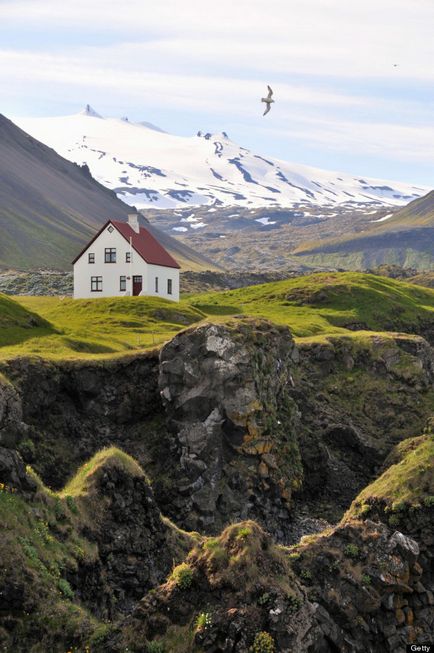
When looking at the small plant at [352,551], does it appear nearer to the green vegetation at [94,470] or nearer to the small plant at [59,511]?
the green vegetation at [94,470]

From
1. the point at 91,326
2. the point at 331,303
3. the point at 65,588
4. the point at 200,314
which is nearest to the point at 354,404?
the point at 91,326

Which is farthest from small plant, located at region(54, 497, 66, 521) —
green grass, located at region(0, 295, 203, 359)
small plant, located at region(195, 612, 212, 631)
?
green grass, located at region(0, 295, 203, 359)

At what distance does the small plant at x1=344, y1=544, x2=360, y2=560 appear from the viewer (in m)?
34.3

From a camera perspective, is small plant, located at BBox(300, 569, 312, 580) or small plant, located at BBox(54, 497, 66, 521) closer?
small plant, located at BBox(300, 569, 312, 580)

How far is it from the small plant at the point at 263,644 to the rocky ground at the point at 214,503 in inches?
2.4

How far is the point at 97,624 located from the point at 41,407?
3285cm

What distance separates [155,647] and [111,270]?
87199 mm

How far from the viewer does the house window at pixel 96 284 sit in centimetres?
11294

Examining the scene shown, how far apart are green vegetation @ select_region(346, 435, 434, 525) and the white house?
72.0 m

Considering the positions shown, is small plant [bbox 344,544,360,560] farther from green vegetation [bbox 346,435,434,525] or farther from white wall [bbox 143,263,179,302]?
white wall [bbox 143,263,179,302]

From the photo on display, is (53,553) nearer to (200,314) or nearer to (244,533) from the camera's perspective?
(244,533)

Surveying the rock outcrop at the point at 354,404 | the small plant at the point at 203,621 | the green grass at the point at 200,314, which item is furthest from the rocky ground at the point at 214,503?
the green grass at the point at 200,314

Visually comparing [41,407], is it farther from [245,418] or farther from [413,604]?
[413,604]

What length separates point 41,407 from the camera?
60562 millimetres
